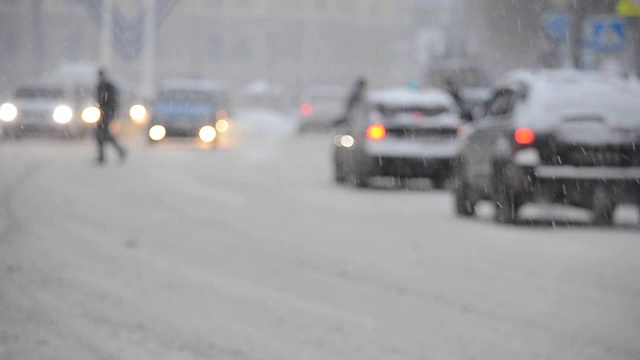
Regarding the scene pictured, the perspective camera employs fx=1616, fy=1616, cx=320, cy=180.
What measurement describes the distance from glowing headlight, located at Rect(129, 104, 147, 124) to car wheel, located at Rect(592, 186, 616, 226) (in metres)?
33.8

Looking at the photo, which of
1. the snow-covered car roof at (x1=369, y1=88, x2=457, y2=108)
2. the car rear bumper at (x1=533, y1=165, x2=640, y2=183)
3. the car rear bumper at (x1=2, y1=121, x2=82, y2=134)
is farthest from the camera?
the car rear bumper at (x1=2, y1=121, x2=82, y2=134)

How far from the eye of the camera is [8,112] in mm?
41469

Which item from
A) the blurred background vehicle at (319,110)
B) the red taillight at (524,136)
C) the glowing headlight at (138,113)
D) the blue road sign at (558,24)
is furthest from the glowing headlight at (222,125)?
the red taillight at (524,136)

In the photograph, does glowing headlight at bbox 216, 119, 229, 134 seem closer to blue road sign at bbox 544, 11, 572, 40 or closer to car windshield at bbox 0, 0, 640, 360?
car windshield at bbox 0, 0, 640, 360

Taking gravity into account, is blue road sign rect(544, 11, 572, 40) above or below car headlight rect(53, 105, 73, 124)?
above

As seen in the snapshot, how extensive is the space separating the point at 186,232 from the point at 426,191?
9.87 meters

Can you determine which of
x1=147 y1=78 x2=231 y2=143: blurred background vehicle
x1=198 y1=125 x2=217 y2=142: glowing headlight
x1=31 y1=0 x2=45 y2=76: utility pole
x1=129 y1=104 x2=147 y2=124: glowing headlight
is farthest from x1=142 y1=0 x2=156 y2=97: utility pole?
x1=31 y1=0 x2=45 y2=76: utility pole

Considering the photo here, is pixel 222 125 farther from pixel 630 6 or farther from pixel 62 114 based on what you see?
pixel 630 6

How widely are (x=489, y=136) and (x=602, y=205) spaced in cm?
173

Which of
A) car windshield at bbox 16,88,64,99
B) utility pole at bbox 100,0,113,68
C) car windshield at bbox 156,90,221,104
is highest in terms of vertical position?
utility pole at bbox 100,0,113,68

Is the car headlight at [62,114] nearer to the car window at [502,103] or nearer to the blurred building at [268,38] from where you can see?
the car window at [502,103]

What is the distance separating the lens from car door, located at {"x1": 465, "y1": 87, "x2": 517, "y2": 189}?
53.8 feet

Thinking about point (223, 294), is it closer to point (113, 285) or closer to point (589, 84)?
point (113, 285)

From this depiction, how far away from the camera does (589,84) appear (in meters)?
16.2
